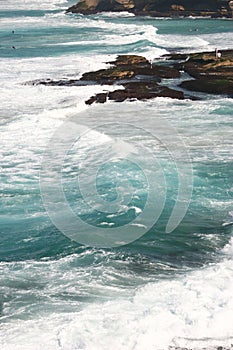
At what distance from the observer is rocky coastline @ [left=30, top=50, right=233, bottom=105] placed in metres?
33.3

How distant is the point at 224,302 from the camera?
37.6 ft

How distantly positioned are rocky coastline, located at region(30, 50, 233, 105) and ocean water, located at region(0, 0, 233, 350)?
137 centimetres

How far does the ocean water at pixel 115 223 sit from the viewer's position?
10.9 m

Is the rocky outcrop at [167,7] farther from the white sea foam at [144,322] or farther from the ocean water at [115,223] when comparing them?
the white sea foam at [144,322]

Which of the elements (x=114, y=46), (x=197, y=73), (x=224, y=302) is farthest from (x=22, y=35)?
(x=224, y=302)

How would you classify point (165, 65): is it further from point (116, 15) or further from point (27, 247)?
point (116, 15)

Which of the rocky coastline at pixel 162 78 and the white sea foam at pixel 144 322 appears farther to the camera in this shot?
the rocky coastline at pixel 162 78

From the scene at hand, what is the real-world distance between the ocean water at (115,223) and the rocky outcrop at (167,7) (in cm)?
6140

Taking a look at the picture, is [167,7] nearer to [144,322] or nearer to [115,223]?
[115,223]

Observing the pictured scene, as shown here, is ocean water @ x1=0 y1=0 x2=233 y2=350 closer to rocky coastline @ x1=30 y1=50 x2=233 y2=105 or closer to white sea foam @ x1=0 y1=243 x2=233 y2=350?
white sea foam @ x1=0 y1=243 x2=233 y2=350

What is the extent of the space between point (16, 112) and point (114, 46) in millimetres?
29009

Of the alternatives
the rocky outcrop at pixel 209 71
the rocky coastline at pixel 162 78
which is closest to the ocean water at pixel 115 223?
the rocky coastline at pixel 162 78

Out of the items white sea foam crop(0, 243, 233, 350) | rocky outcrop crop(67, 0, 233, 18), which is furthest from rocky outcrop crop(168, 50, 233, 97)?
rocky outcrop crop(67, 0, 233, 18)

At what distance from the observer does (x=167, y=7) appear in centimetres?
9500
